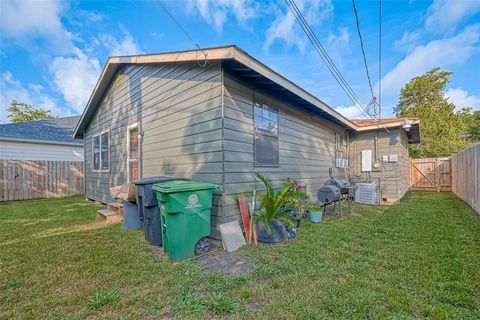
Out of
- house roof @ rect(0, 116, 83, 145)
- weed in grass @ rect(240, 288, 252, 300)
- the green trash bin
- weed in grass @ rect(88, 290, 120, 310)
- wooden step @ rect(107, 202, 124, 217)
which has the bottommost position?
weed in grass @ rect(240, 288, 252, 300)

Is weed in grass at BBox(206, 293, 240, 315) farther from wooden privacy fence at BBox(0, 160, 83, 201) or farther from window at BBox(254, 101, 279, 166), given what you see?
wooden privacy fence at BBox(0, 160, 83, 201)

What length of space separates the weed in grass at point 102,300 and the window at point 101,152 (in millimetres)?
6210

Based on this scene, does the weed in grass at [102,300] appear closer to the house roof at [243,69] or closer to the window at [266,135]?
the window at [266,135]

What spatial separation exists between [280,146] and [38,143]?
40.4 feet

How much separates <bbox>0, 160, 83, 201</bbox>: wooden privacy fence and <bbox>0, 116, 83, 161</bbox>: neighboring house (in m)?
1.97

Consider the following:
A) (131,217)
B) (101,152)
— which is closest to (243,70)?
(131,217)

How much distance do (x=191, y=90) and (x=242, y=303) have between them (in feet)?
11.8

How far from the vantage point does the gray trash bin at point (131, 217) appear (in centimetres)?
466

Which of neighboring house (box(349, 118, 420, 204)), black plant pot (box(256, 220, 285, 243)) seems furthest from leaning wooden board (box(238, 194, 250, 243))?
neighboring house (box(349, 118, 420, 204))

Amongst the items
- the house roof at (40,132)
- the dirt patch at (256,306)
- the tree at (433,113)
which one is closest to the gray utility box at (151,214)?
the dirt patch at (256,306)

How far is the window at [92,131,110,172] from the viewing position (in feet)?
25.3

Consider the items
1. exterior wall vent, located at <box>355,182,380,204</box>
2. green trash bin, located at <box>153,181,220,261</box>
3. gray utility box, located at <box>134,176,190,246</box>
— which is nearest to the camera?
green trash bin, located at <box>153,181,220,261</box>

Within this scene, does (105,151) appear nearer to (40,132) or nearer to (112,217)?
(112,217)

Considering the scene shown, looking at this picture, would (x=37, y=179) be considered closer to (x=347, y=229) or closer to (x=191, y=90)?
(x=191, y=90)
